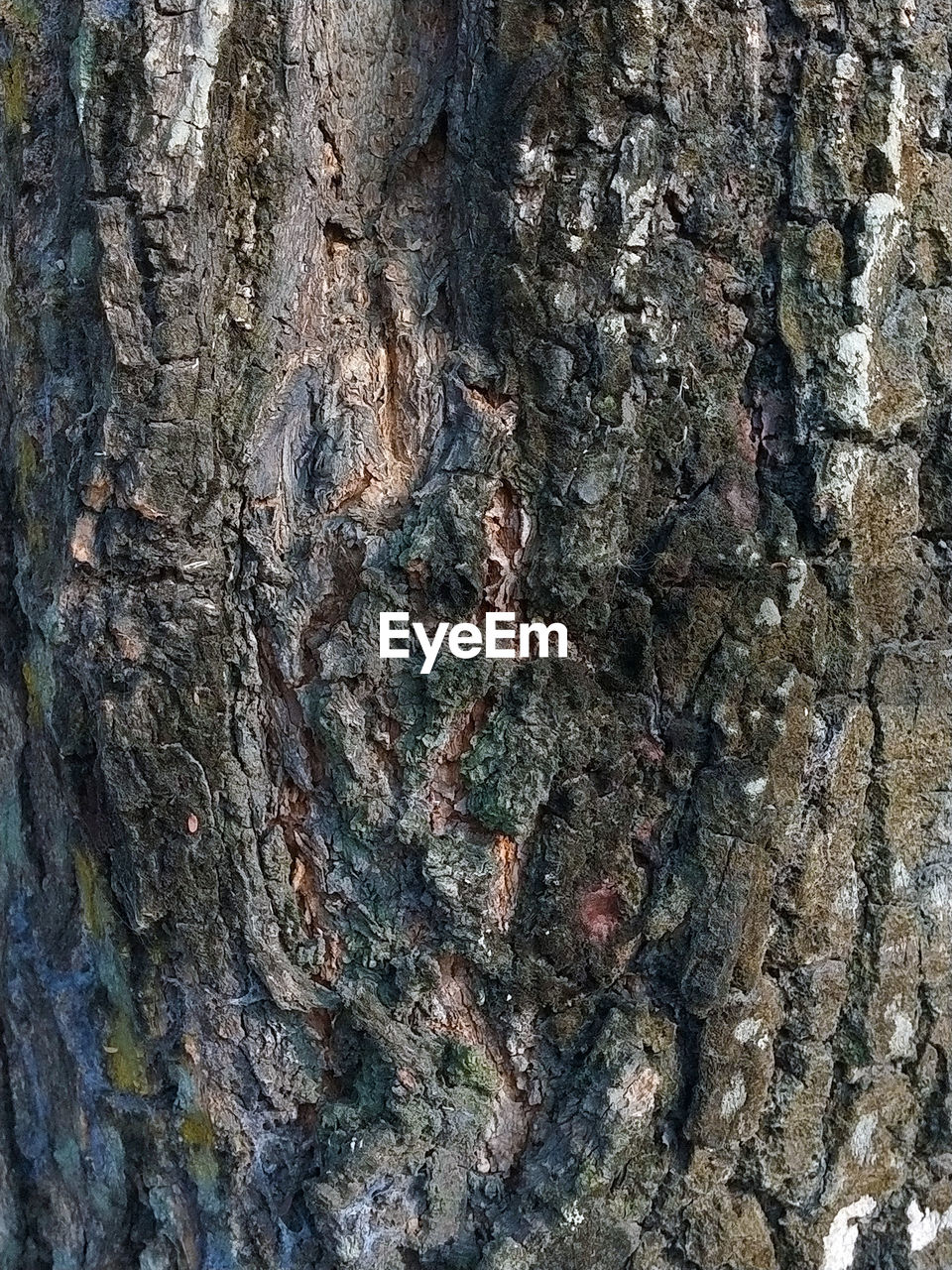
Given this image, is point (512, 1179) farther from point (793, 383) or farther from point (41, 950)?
point (793, 383)

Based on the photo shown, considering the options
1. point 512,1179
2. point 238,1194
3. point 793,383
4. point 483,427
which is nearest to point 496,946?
point 512,1179

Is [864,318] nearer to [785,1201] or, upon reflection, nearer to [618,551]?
[618,551]

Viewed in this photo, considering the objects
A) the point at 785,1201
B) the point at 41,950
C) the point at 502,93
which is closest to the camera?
the point at 502,93

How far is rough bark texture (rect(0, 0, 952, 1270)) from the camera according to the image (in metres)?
1.23

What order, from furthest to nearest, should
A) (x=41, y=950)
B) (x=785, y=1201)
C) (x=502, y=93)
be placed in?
(x=41, y=950)
(x=785, y=1201)
(x=502, y=93)

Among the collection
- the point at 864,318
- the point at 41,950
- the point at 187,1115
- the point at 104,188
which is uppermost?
the point at 104,188

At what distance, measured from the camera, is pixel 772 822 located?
1268 millimetres

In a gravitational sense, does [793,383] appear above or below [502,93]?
below

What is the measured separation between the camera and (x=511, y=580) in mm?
1249

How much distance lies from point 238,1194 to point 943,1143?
90cm

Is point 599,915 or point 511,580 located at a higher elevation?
point 511,580

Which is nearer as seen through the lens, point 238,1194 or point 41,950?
point 238,1194

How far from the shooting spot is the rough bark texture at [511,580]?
1.23 meters

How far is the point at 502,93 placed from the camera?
3.98 feet
